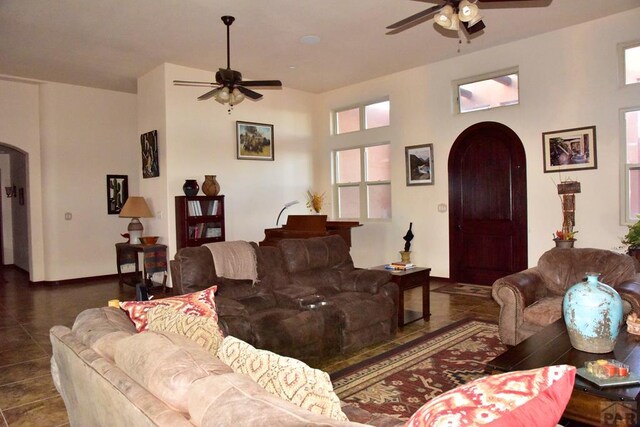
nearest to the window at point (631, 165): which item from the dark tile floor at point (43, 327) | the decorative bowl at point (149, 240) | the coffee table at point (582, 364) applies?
the dark tile floor at point (43, 327)

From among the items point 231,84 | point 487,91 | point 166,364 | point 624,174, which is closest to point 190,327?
point 166,364

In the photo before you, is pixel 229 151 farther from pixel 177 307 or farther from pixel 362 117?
pixel 177 307

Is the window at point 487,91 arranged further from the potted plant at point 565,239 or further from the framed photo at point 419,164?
the potted plant at point 565,239

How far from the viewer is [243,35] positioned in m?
5.38

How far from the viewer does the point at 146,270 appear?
6.23 m

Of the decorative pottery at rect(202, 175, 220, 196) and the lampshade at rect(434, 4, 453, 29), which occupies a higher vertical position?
the lampshade at rect(434, 4, 453, 29)

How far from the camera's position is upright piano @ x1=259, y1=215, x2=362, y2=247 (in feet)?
20.9

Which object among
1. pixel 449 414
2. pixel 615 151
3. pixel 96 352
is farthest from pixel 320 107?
pixel 449 414

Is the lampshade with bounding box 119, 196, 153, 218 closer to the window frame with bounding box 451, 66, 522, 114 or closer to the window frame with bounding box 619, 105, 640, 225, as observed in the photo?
the window frame with bounding box 451, 66, 522, 114

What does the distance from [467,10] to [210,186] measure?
15.1ft

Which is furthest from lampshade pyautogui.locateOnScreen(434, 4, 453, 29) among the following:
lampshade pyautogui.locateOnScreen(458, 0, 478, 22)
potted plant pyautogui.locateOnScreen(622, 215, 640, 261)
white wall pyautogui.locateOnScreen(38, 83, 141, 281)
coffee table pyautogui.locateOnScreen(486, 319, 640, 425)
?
white wall pyautogui.locateOnScreen(38, 83, 141, 281)

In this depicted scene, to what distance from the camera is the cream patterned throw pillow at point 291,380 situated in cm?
116

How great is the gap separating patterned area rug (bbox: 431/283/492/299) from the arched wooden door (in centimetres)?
21

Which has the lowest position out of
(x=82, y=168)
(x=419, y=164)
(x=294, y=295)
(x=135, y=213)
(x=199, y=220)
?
(x=294, y=295)
